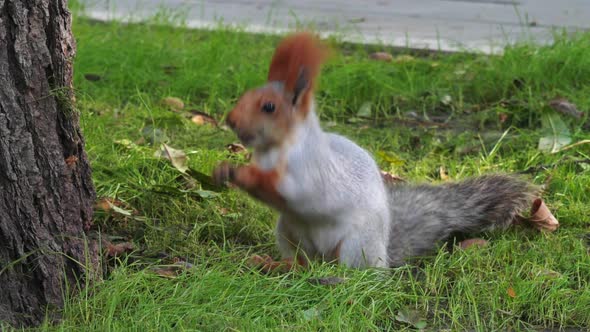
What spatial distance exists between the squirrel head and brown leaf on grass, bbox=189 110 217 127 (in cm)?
175

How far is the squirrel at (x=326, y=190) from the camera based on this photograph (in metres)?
2.40

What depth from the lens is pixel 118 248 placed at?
9.12 feet

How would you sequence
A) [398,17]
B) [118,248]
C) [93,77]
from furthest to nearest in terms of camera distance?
[398,17] < [93,77] < [118,248]

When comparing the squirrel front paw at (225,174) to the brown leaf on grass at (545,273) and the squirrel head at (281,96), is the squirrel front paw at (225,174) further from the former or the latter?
the brown leaf on grass at (545,273)

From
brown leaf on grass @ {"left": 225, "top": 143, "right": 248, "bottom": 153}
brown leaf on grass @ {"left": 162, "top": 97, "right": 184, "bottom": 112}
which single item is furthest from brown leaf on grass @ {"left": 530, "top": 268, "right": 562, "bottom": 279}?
brown leaf on grass @ {"left": 162, "top": 97, "right": 184, "bottom": 112}

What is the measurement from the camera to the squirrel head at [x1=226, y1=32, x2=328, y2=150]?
7.78 feet

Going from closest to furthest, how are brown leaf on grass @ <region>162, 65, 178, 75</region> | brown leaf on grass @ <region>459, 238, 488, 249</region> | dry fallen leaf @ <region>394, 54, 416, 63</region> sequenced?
brown leaf on grass @ <region>459, 238, 488, 249</region> < brown leaf on grass @ <region>162, 65, 178, 75</region> < dry fallen leaf @ <region>394, 54, 416, 63</region>

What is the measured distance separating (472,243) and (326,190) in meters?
0.59

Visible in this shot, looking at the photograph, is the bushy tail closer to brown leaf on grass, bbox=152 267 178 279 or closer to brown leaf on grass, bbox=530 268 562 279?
brown leaf on grass, bbox=530 268 562 279

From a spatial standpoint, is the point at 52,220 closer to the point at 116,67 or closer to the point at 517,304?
the point at 517,304

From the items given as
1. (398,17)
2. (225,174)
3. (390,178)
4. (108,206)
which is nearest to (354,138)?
(390,178)

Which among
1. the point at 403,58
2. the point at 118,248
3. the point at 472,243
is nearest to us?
the point at 118,248

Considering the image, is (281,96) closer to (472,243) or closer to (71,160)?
(71,160)

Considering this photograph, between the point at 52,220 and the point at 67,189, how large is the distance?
0.33 feet
